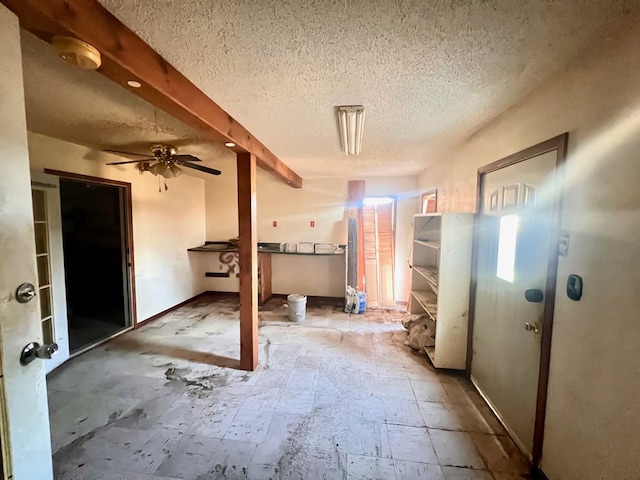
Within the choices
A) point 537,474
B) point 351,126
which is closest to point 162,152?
point 351,126

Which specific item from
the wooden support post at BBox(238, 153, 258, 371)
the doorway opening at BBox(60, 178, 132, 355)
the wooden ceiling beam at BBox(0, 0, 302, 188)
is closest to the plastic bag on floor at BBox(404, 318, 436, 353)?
the wooden support post at BBox(238, 153, 258, 371)

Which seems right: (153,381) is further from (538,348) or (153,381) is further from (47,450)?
(538,348)

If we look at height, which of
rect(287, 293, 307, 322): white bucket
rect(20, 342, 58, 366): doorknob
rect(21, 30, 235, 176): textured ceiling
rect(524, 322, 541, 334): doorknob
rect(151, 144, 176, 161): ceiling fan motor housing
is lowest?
rect(287, 293, 307, 322): white bucket

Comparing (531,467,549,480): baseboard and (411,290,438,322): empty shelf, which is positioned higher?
(411,290,438,322): empty shelf

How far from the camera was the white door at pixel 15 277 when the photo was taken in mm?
863

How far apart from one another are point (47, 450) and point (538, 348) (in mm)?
2412

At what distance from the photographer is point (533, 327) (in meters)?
1.53

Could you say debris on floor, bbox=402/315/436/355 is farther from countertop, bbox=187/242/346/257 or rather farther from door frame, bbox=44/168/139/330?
door frame, bbox=44/168/139/330

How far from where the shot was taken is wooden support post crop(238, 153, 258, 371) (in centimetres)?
246

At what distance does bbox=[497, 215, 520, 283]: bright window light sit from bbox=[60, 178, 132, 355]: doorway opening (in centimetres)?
406

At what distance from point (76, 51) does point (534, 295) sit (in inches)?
94.6

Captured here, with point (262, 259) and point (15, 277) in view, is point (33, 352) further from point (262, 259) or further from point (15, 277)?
point (262, 259)

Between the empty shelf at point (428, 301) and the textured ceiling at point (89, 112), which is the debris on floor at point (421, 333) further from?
the textured ceiling at point (89, 112)

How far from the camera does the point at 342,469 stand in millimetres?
1557
